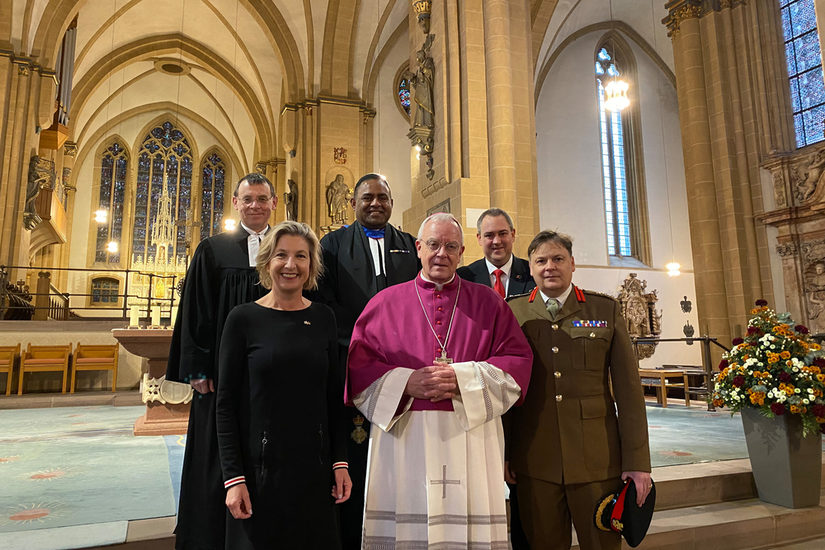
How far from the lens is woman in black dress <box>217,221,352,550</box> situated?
1757 mm

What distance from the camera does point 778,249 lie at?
10188mm

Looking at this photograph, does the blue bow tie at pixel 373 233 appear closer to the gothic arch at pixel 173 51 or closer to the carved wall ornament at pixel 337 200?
the carved wall ornament at pixel 337 200

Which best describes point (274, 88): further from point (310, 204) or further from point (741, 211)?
point (741, 211)

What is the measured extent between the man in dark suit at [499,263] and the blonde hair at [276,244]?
1009 mm

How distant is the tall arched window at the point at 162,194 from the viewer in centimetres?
2327

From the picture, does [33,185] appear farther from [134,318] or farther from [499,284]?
[499,284]

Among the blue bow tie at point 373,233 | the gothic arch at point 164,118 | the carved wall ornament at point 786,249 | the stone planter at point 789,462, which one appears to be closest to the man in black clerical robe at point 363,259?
the blue bow tie at point 373,233

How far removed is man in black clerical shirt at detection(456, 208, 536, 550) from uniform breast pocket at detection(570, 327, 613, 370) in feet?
2.01

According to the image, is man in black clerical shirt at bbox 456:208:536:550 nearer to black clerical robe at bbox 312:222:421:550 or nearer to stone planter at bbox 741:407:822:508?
black clerical robe at bbox 312:222:421:550

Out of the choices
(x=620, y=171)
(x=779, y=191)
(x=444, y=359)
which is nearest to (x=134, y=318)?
(x=444, y=359)

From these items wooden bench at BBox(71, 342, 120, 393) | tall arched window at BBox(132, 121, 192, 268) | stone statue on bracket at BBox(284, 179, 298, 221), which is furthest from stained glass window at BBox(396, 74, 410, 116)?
tall arched window at BBox(132, 121, 192, 268)

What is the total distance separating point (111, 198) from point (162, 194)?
76.8 inches

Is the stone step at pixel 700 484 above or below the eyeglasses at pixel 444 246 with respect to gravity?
below

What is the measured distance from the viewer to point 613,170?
57.2ft
